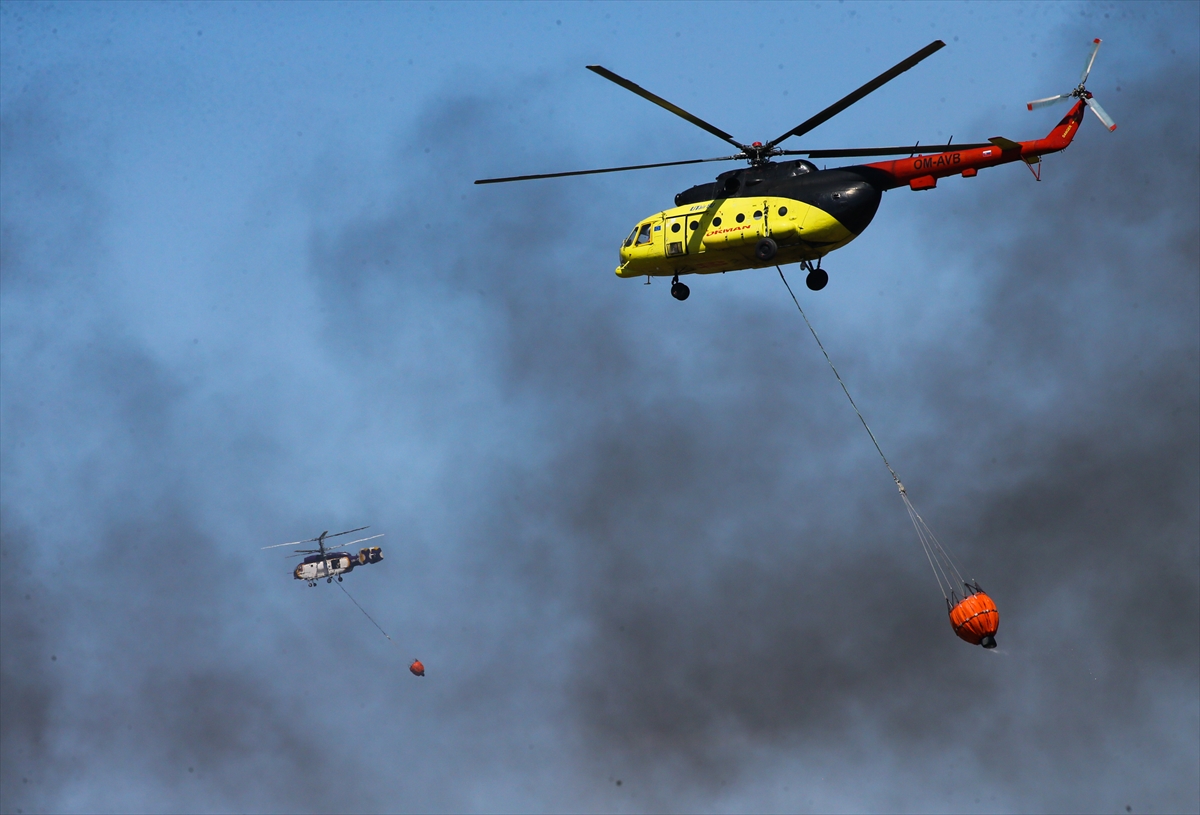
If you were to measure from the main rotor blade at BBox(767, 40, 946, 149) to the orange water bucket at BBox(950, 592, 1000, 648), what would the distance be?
14.8m

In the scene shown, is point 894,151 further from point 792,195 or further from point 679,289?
point 679,289

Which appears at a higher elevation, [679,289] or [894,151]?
[894,151]

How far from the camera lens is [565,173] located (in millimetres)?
39000

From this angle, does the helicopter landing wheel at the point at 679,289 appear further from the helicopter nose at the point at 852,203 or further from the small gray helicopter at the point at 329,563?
the small gray helicopter at the point at 329,563

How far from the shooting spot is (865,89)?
1389 inches

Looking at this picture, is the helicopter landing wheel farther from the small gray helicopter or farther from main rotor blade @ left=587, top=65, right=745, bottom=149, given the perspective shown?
the small gray helicopter

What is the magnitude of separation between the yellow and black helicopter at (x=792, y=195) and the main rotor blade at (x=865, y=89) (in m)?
0.04

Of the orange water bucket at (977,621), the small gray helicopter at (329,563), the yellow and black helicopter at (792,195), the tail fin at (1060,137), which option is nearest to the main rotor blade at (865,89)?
the yellow and black helicopter at (792,195)

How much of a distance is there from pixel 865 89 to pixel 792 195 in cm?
438

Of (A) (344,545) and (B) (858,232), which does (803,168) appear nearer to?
(B) (858,232)

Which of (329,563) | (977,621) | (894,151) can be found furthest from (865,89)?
(329,563)

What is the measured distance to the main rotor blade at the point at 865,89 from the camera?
110 ft

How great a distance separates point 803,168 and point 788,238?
2.67 m

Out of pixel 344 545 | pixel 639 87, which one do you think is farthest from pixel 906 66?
pixel 344 545
